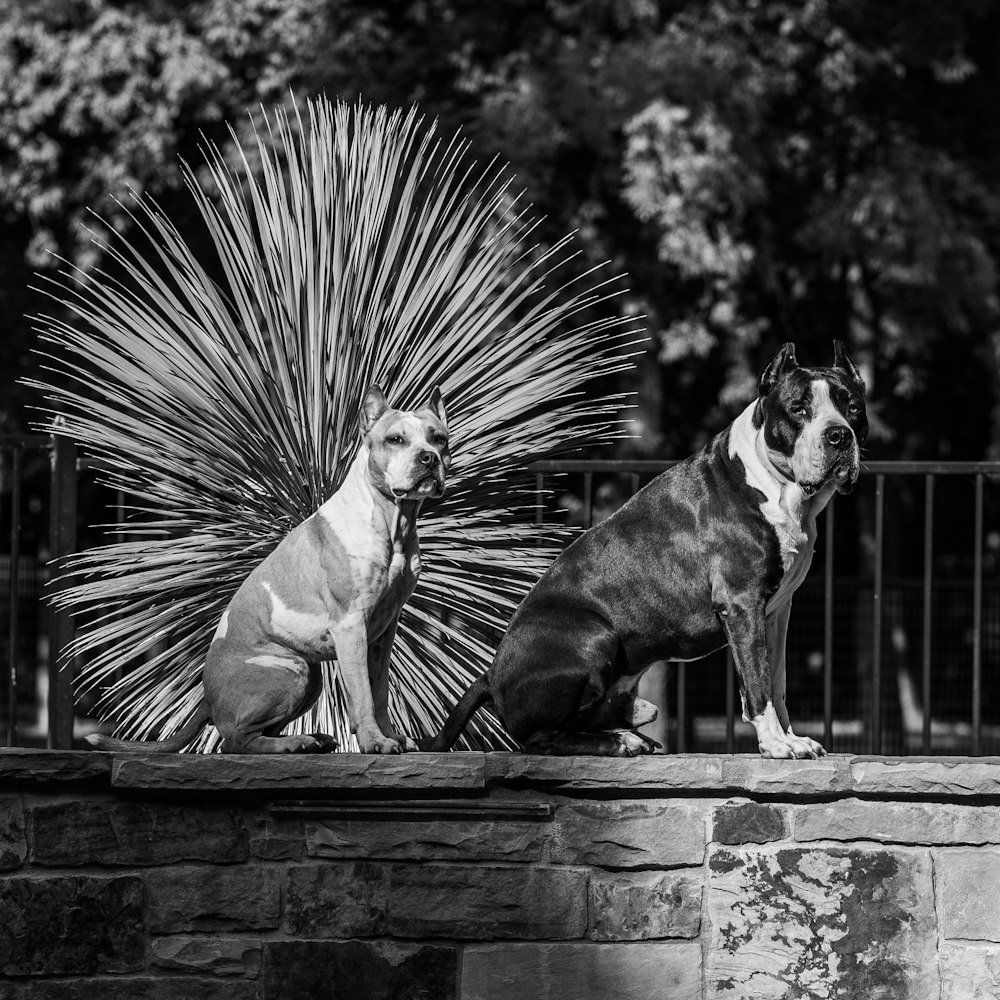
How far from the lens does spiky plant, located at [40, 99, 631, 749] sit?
469 cm

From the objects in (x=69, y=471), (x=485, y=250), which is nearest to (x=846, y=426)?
(x=485, y=250)

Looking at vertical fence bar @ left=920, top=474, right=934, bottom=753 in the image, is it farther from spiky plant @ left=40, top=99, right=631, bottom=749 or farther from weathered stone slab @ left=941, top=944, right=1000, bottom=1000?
weathered stone slab @ left=941, top=944, right=1000, bottom=1000

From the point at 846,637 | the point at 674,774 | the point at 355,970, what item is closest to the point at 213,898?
the point at 355,970

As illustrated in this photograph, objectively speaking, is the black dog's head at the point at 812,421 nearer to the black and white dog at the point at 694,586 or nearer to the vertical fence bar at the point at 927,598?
the black and white dog at the point at 694,586

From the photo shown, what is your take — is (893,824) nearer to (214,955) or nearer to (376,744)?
(376,744)

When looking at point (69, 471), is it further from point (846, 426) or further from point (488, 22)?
point (488, 22)

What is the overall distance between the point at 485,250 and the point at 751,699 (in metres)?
1.99

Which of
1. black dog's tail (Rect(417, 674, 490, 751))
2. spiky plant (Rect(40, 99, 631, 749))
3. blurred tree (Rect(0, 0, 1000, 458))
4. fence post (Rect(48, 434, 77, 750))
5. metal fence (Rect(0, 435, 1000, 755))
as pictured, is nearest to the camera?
black dog's tail (Rect(417, 674, 490, 751))

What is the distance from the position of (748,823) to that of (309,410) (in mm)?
2011

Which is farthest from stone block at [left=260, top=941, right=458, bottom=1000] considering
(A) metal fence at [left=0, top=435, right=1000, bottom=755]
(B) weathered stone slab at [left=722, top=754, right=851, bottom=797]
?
(A) metal fence at [left=0, top=435, right=1000, bottom=755]

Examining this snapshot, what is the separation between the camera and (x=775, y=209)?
41.0ft

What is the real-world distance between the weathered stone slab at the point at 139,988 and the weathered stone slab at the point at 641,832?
923 millimetres

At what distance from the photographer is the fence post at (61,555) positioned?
17.0 feet

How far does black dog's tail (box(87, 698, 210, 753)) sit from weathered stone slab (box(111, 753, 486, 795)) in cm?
20
